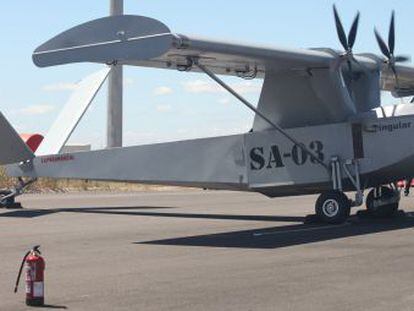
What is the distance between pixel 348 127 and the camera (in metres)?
A: 16.6

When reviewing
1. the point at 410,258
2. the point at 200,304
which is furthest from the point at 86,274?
the point at 410,258

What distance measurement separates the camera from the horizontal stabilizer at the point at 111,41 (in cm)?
1267

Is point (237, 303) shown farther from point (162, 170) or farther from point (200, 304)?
point (162, 170)

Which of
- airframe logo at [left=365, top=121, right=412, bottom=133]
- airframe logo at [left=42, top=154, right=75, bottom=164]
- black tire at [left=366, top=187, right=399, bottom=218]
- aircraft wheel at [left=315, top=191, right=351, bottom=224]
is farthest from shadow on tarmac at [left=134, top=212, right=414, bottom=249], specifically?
airframe logo at [left=42, top=154, right=75, bottom=164]

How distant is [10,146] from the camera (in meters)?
21.1

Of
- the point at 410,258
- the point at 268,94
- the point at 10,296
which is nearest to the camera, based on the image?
the point at 10,296

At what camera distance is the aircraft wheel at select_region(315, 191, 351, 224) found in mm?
15977

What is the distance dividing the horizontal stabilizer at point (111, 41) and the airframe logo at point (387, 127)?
5.89 metres

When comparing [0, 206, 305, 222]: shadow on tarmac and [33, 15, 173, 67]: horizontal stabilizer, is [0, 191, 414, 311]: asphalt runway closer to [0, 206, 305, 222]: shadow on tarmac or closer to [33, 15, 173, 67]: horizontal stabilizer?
[0, 206, 305, 222]: shadow on tarmac

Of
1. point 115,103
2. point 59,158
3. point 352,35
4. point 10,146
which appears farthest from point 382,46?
point 115,103

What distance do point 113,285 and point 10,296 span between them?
121cm

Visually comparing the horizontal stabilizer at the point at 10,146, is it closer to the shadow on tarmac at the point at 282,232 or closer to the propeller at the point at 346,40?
the shadow on tarmac at the point at 282,232

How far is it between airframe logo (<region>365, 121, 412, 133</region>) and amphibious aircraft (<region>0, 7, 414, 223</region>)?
22mm

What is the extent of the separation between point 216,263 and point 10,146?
12.3 meters
